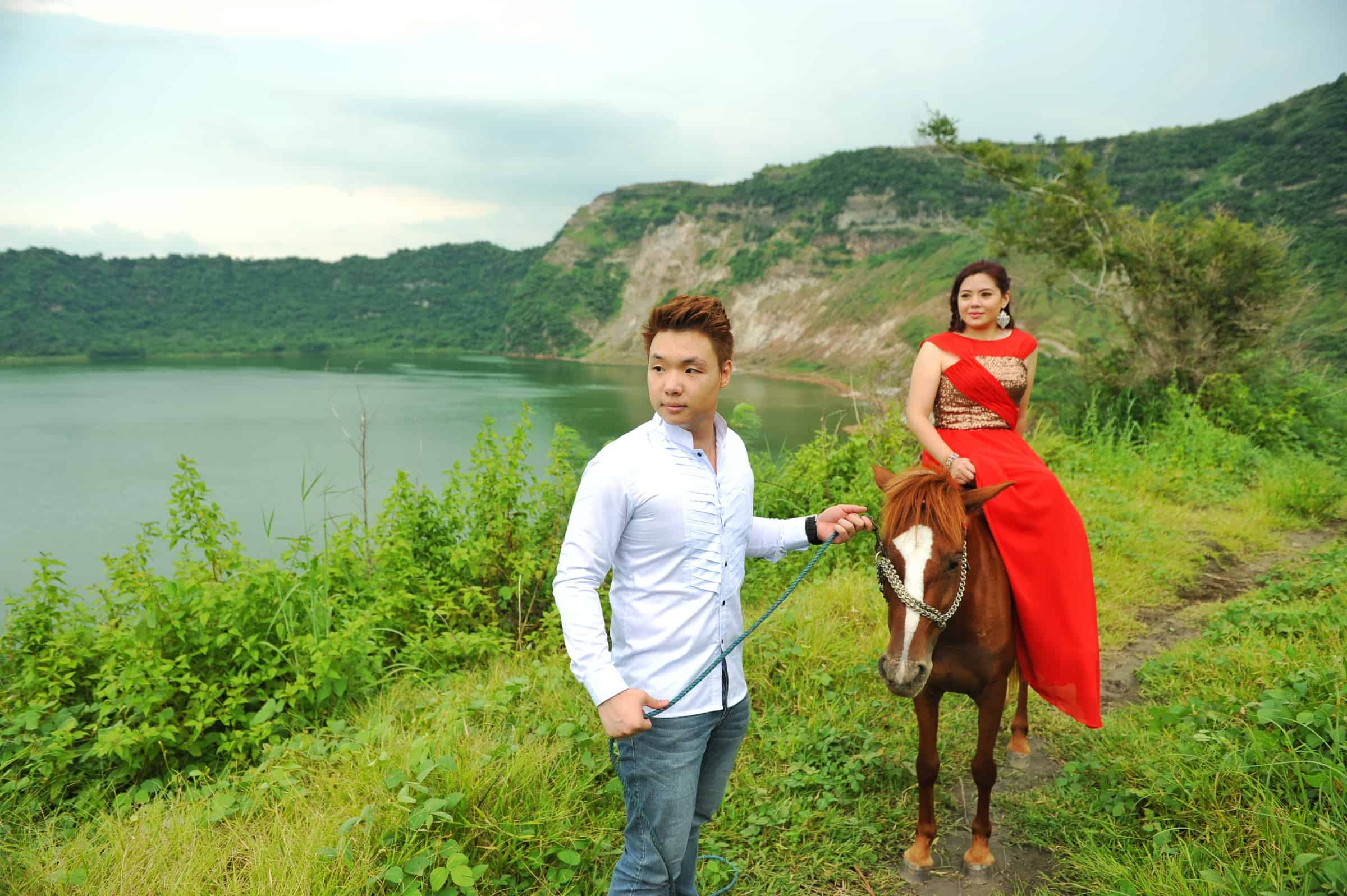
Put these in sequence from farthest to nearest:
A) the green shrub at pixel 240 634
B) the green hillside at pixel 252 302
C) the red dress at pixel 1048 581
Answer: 1. the green hillside at pixel 252 302
2. the green shrub at pixel 240 634
3. the red dress at pixel 1048 581

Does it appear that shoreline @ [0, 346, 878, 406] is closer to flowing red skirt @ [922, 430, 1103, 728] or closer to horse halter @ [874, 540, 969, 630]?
flowing red skirt @ [922, 430, 1103, 728]

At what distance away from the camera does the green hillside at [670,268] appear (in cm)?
4038

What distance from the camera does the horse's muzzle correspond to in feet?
6.34

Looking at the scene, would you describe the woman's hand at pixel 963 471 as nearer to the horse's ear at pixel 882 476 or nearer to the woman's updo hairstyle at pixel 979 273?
the horse's ear at pixel 882 476

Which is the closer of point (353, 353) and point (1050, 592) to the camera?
point (1050, 592)

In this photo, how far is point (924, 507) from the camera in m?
2.03

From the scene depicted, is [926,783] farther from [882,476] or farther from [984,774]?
[882,476]

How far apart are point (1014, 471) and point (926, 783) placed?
1145mm

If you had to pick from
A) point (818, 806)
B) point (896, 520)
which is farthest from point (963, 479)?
point (818, 806)

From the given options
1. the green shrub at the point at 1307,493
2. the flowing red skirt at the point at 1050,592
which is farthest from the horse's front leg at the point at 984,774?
the green shrub at the point at 1307,493

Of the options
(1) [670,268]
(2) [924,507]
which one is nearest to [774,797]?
(2) [924,507]

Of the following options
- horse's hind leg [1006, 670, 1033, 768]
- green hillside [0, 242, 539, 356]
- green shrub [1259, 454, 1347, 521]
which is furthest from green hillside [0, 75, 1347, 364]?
horse's hind leg [1006, 670, 1033, 768]

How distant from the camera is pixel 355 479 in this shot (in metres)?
14.8

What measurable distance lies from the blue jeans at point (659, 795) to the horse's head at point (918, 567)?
0.62m
